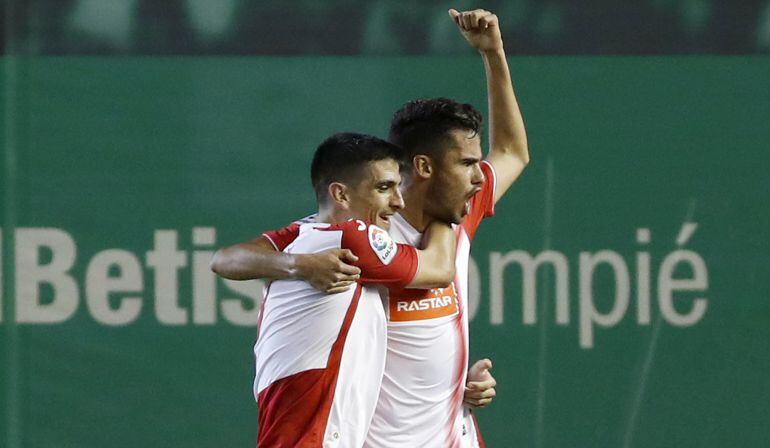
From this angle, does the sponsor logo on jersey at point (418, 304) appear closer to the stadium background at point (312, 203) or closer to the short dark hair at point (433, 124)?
the short dark hair at point (433, 124)

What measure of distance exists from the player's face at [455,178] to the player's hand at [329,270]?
47 cm

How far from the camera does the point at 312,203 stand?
4.93m

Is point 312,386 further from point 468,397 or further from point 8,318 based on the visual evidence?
point 8,318

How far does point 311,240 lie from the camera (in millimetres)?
2973

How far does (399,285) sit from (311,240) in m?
0.23

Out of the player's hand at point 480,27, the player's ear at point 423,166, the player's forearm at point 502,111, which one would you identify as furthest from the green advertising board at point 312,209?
the player's ear at point 423,166

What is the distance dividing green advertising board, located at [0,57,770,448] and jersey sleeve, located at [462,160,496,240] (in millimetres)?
1298

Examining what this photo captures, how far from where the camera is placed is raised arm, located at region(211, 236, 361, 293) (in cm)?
286

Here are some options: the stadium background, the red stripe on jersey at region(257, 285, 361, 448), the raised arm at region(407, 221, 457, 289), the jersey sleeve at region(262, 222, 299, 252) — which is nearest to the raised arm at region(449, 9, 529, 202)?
the raised arm at region(407, 221, 457, 289)

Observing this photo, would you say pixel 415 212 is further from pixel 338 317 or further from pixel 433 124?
pixel 338 317

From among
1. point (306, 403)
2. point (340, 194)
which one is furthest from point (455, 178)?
point (306, 403)

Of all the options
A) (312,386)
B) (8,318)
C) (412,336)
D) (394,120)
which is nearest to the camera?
(312,386)

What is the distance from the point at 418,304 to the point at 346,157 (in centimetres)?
41

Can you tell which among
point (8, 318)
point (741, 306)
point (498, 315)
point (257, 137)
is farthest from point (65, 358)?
point (741, 306)
